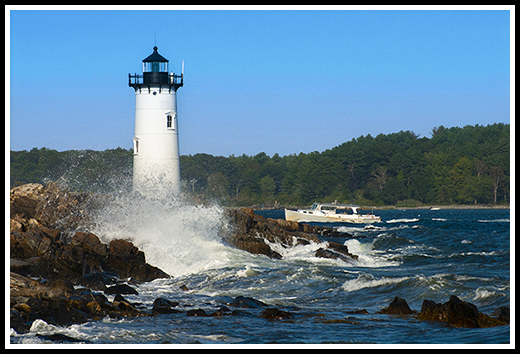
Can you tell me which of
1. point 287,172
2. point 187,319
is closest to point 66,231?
point 187,319

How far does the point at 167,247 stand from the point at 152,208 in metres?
3.96

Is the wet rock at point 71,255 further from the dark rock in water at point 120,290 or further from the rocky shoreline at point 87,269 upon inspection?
the dark rock in water at point 120,290

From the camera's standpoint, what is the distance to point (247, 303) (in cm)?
1343

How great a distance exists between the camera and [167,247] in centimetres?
2120

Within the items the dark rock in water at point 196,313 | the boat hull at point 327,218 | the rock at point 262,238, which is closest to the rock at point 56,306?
the dark rock in water at point 196,313

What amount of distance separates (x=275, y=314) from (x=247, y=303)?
1.28 meters

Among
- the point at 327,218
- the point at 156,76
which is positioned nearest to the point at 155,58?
the point at 156,76

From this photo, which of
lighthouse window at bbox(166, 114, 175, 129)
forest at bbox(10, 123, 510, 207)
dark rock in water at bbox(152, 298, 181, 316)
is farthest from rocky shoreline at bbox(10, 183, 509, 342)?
forest at bbox(10, 123, 510, 207)

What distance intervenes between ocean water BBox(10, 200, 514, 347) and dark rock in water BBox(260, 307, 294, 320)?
0.61ft

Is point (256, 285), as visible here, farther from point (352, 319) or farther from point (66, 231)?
point (66, 231)

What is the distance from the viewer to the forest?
318 feet

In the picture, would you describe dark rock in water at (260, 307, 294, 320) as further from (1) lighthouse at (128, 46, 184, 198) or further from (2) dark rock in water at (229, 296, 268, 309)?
(1) lighthouse at (128, 46, 184, 198)

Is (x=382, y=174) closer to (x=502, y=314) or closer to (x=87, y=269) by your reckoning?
(x=87, y=269)

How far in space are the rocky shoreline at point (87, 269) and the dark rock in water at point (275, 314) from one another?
0.06 feet
